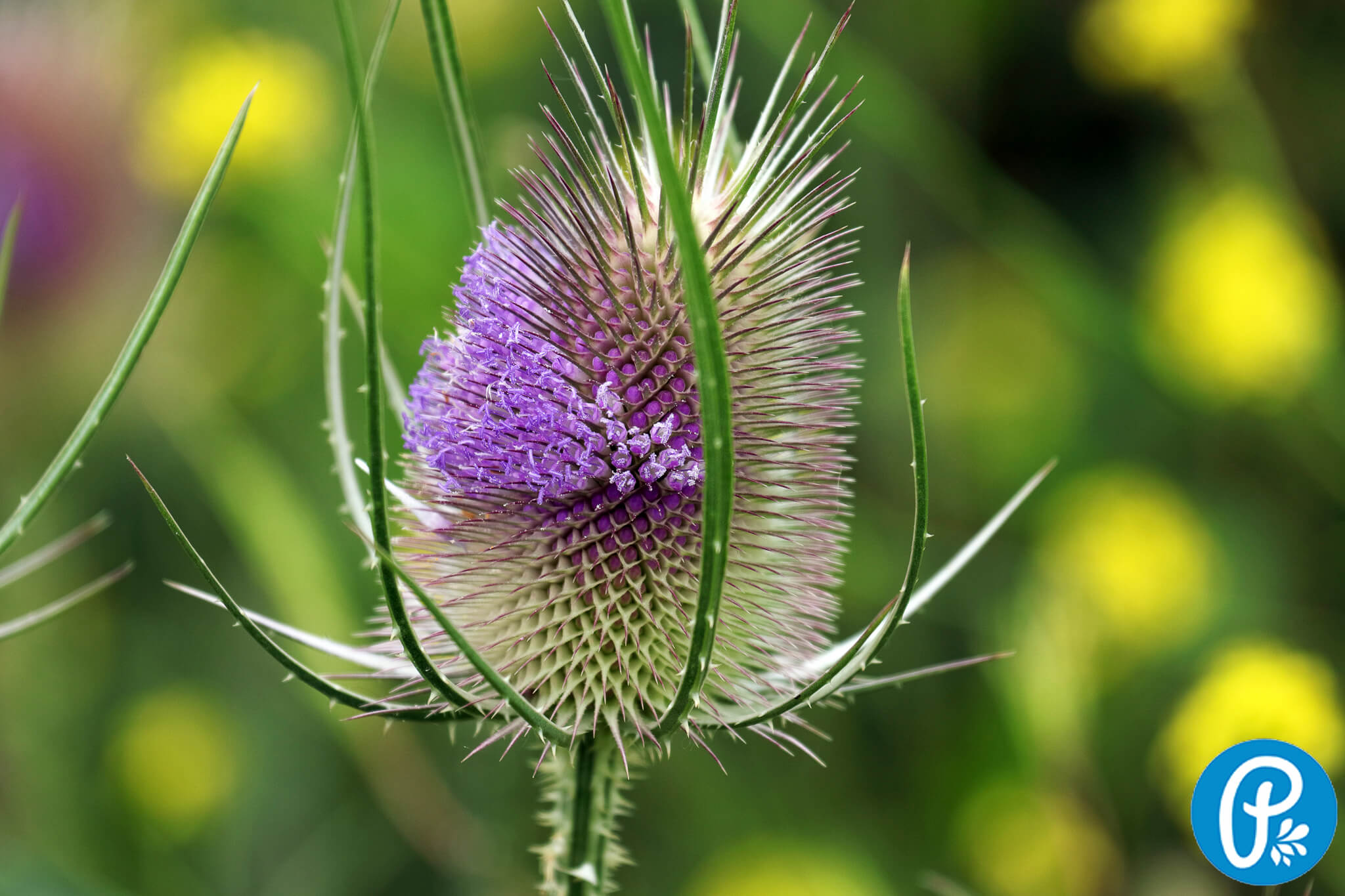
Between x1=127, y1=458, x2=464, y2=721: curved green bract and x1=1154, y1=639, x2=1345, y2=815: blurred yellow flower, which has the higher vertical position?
x1=127, y1=458, x2=464, y2=721: curved green bract

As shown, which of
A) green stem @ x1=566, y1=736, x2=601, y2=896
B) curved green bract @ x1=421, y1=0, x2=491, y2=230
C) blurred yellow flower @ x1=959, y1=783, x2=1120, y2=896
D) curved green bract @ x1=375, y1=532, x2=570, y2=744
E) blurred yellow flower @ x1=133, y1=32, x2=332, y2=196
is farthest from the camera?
blurred yellow flower @ x1=133, y1=32, x2=332, y2=196

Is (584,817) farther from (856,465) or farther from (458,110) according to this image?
(856,465)

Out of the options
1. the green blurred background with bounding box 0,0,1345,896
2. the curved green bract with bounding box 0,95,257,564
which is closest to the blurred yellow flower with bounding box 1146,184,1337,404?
the green blurred background with bounding box 0,0,1345,896

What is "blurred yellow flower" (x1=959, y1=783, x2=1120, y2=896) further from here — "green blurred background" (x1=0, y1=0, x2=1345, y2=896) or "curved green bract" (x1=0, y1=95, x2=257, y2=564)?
"curved green bract" (x1=0, y1=95, x2=257, y2=564)

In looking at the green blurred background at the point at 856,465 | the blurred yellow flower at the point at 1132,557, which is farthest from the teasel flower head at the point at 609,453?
the blurred yellow flower at the point at 1132,557

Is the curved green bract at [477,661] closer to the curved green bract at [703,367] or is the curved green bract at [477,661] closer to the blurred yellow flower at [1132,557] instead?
the curved green bract at [703,367]
